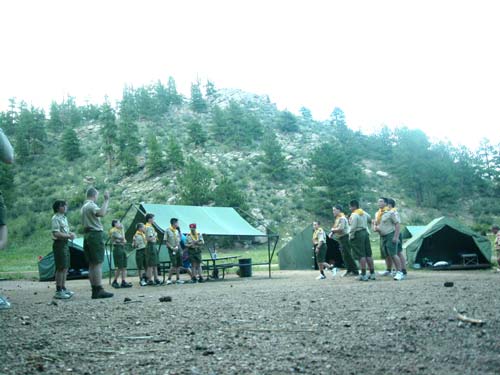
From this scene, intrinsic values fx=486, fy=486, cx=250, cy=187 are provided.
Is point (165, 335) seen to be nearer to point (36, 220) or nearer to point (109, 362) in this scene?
point (109, 362)

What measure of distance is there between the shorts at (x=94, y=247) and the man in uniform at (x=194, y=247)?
20.1 feet

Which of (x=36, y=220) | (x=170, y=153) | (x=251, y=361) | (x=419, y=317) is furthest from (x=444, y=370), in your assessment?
(x=170, y=153)

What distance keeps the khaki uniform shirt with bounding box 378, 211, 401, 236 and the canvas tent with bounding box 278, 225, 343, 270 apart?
9.18 m

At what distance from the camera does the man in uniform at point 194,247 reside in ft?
46.8

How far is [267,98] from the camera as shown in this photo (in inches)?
4313

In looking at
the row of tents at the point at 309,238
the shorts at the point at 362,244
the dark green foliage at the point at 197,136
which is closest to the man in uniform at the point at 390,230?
the shorts at the point at 362,244

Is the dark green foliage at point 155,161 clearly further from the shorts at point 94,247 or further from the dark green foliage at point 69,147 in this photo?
the shorts at point 94,247

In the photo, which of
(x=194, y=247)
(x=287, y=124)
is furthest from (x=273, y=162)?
(x=194, y=247)

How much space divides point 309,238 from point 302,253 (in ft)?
2.57

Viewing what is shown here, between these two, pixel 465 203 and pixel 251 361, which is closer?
pixel 251 361

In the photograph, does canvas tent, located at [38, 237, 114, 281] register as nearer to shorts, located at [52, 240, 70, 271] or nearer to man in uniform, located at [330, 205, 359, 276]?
man in uniform, located at [330, 205, 359, 276]

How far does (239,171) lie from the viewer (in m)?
55.1

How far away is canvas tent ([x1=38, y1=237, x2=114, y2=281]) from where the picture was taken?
2006cm

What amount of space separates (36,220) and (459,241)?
38570mm
